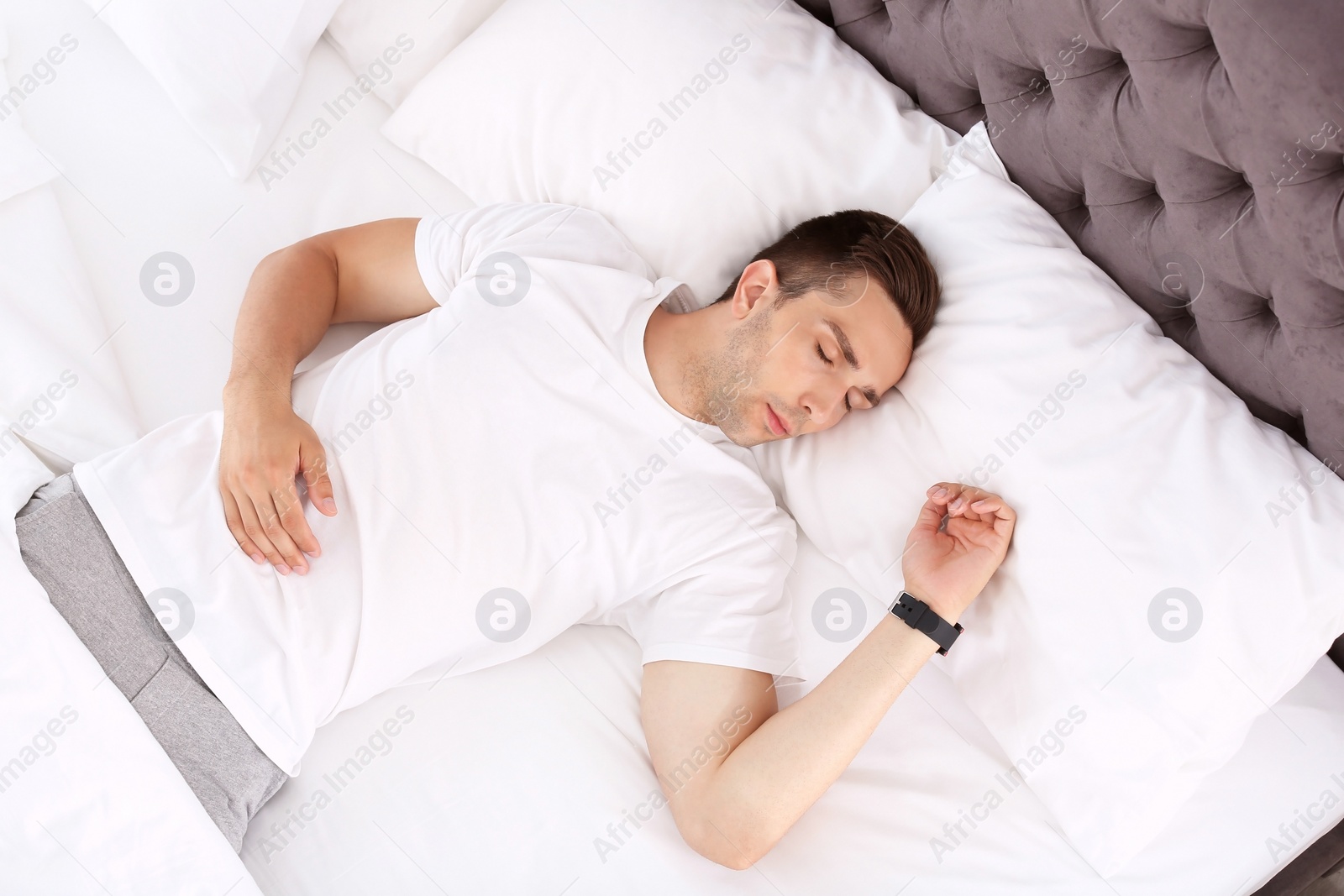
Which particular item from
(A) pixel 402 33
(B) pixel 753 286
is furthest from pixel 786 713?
(A) pixel 402 33

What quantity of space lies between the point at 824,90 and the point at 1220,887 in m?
1.53

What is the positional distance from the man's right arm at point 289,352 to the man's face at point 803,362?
2.01ft

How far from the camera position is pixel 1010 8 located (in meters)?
1.49

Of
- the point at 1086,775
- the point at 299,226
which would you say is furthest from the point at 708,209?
the point at 1086,775

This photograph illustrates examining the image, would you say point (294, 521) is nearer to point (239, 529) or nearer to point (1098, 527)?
point (239, 529)

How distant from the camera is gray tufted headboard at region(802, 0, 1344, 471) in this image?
3.61 ft

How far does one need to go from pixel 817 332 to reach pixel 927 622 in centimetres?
52

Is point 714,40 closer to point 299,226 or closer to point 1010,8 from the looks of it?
point 1010,8

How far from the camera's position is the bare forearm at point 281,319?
1.52m

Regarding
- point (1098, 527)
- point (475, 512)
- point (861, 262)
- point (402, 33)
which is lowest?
point (1098, 527)

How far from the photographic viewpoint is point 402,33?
2.04 meters

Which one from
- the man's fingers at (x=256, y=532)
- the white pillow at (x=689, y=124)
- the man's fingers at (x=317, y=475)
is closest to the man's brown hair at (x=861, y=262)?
the white pillow at (x=689, y=124)

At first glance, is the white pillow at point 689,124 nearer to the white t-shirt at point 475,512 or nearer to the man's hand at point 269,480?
the white t-shirt at point 475,512

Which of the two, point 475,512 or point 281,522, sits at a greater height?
point 281,522
